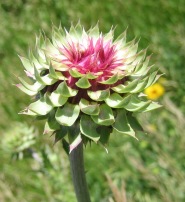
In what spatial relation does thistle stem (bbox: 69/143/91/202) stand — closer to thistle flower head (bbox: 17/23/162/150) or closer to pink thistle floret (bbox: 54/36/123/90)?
thistle flower head (bbox: 17/23/162/150)

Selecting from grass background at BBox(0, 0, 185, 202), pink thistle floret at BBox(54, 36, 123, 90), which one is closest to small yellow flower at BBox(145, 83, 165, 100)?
grass background at BBox(0, 0, 185, 202)

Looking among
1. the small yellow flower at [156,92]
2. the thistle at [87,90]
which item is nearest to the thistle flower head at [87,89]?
the thistle at [87,90]

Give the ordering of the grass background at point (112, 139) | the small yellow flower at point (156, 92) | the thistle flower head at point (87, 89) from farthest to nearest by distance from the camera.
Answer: the small yellow flower at point (156, 92), the grass background at point (112, 139), the thistle flower head at point (87, 89)

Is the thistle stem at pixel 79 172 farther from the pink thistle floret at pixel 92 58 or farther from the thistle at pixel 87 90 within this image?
the pink thistle floret at pixel 92 58

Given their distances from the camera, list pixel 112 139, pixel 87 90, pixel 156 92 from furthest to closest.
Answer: pixel 156 92 < pixel 112 139 < pixel 87 90

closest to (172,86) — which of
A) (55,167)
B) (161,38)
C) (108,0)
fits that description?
(161,38)

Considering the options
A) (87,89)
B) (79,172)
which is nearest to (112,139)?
(79,172)

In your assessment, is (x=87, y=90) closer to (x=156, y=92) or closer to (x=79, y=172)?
(x=79, y=172)
